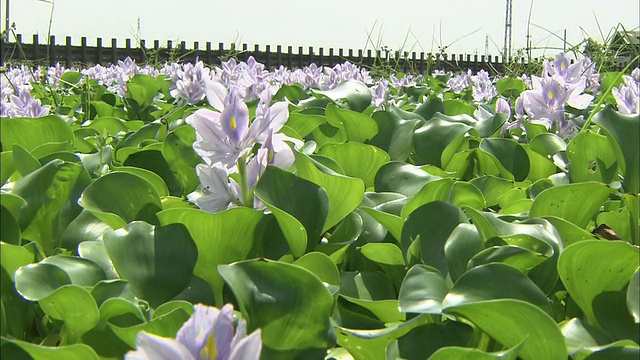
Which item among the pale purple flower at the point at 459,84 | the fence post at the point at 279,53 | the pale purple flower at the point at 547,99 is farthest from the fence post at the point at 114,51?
the pale purple flower at the point at 547,99

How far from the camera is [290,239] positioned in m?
1.06

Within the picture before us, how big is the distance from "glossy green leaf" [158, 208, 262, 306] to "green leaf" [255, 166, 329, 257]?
0.18 feet

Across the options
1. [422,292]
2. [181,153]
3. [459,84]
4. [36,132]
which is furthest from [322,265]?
[459,84]

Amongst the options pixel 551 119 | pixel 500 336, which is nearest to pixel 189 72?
pixel 551 119

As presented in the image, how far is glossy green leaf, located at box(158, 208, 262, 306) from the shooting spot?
985 mm

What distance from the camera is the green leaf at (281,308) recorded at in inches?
30.6

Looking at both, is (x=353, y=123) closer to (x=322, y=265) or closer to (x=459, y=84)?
(x=322, y=265)

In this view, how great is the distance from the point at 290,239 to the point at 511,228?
0.29m

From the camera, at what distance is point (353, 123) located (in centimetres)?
197

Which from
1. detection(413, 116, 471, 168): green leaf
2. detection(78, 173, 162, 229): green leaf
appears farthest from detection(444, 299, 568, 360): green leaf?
detection(413, 116, 471, 168): green leaf

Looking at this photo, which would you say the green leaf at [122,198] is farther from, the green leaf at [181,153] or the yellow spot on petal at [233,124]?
the green leaf at [181,153]

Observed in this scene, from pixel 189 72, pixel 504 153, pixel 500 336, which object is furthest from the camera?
pixel 189 72

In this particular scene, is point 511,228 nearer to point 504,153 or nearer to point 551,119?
point 504,153

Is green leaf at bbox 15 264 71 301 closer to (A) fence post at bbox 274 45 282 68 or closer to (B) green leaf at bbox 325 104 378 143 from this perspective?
(B) green leaf at bbox 325 104 378 143
